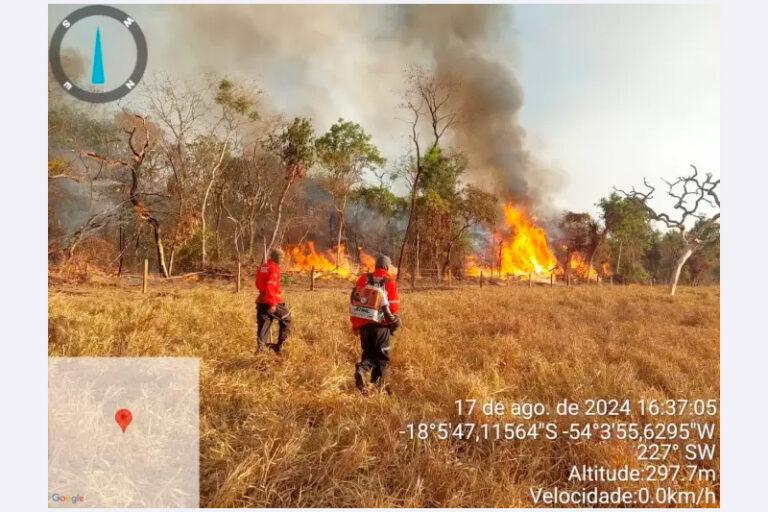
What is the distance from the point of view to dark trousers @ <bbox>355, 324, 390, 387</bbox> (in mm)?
5809

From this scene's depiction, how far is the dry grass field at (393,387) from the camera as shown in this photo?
353cm

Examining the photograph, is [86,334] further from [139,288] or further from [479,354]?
[139,288]

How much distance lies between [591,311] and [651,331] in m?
3.27

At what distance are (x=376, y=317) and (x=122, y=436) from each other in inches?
120

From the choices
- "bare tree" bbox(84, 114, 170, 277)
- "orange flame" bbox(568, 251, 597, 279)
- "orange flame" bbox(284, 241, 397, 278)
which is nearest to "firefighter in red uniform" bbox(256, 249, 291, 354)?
"bare tree" bbox(84, 114, 170, 277)

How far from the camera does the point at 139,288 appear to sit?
18.5 metres

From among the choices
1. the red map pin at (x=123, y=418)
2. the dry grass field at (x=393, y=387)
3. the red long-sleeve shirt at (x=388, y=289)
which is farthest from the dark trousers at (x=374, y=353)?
the red map pin at (x=123, y=418)

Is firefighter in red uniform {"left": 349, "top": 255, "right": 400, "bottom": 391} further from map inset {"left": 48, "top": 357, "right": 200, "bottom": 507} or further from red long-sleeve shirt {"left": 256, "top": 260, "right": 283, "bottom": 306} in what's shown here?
red long-sleeve shirt {"left": 256, "top": 260, "right": 283, "bottom": 306}

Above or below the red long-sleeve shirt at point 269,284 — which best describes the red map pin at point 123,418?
below

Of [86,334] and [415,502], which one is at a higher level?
[86,334]

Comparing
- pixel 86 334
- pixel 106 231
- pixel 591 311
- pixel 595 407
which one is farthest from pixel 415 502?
pixel 106 231

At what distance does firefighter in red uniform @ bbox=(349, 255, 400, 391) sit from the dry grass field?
1.28ft

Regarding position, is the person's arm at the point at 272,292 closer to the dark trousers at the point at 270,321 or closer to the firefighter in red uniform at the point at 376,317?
the dark trousers at the point at 270,321
